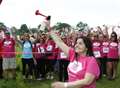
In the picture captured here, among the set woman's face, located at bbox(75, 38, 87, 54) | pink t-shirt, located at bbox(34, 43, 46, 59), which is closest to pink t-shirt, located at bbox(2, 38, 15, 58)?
pink t-shirt, located at bbox(34, 43, 46, 59)

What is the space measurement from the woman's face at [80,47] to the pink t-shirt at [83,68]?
7 cm

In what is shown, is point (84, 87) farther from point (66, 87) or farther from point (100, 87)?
point (100, 87)

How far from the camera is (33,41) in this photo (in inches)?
605

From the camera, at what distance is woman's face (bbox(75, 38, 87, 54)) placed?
5.17m

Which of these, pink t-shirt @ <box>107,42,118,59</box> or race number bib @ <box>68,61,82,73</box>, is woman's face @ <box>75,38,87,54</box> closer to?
race number bib @ <box>68,61,82,73</box>

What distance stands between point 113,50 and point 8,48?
337 centimetres

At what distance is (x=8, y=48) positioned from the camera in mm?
14312

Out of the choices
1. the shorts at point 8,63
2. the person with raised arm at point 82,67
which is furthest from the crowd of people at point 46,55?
the person with raised arm at point 82,67

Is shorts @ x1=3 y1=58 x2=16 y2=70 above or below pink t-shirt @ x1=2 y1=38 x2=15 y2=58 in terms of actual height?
below

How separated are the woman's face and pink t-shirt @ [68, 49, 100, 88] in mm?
71

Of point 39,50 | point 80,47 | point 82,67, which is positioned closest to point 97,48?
point 39,50

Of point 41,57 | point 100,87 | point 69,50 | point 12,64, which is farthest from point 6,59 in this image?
point 69,50

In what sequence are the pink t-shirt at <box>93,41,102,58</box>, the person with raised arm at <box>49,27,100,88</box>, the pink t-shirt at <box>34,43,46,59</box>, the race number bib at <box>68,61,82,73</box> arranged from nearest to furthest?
the person with raised arm at <box>49,27,100,88</box>, the race number bib at <box>68,61,82,73</box>, the pink t-shirt at <box>34,43,46,59</box>, the pink t-shirt at <box>93,41,102,58</box>

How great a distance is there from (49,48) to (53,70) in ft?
4.22
